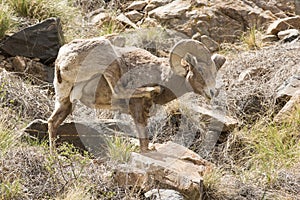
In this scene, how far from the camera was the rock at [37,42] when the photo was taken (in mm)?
8477

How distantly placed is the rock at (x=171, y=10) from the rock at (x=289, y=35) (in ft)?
6.16

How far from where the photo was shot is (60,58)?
18.7ft

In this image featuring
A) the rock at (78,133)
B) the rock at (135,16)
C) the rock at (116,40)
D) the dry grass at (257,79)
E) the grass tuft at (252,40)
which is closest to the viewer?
the rock at (116,40)

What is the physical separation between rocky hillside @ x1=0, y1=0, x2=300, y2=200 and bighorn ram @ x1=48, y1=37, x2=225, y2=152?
1.10 ft

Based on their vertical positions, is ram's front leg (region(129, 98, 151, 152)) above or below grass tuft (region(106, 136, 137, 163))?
above

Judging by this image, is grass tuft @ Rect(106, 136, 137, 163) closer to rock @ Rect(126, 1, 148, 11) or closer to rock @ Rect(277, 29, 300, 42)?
rock @ Rect(277, 29, 300, 42)

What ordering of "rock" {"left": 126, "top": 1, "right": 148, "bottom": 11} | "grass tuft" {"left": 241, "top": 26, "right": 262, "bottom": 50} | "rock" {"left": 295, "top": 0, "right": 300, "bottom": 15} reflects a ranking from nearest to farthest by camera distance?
"grass tuft" {"left": 241, "top": 26, "right": 262, "bottom": 50} < "rock" {"left": 295, "top": 0, "right": 300, "bottom": 15} < "rock" {"left": 126, "top": 1, "right": 148, "bottom": 11}

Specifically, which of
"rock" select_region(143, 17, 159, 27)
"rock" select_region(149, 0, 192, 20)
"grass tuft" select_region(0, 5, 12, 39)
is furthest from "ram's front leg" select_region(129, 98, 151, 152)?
"rock" select_region(149, 0, 192, 20)

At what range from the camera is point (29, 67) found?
8500 mm

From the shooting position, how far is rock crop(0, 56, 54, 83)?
332 inches

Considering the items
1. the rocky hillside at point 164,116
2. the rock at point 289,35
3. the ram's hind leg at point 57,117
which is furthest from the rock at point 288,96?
the ram's hind leg at point 57,117

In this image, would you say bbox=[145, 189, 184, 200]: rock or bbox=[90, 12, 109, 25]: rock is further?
bbox=[90, 12, 109, 25]: rock

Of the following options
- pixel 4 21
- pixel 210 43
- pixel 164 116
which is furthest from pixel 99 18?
pixel 164 116

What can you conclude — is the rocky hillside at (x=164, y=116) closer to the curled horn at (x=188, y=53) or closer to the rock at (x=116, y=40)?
the rock at (x=116, y=40)
